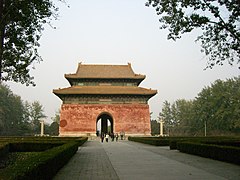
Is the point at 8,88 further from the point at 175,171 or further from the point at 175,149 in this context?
the point at 175,171

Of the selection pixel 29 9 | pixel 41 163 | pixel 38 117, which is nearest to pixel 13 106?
pixel 38 117

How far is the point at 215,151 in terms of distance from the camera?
1153cm

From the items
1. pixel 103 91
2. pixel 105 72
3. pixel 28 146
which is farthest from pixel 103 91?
pixel 28 146

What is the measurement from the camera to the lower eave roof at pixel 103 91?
124 feet

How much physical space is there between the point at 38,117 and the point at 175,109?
3622 centimetres

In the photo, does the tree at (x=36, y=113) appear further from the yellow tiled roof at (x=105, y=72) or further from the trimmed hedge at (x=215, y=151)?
the trimmed hedge at (x=215, y=151)

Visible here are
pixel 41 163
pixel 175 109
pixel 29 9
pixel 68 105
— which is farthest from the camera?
pixel 175 109

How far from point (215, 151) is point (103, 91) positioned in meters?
27.6

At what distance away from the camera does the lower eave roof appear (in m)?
37.8

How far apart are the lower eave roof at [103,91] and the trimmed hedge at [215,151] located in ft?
76.7

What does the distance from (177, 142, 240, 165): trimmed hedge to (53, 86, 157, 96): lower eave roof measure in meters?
23.4

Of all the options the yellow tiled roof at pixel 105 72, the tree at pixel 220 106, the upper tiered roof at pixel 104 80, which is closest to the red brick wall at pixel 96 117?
the upper tiered roof at pixel 104 80

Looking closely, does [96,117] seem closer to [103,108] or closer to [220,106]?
[103,108]

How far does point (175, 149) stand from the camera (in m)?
17.8
